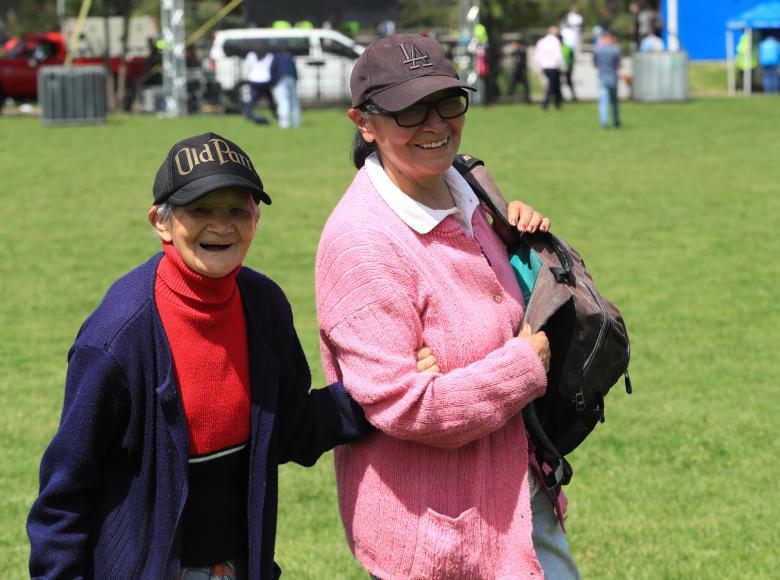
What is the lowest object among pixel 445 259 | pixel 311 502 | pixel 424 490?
pixel 311 502

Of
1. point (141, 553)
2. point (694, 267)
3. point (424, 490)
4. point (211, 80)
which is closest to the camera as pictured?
point (141, 553)

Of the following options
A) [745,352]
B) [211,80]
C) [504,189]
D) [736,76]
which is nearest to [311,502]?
[745,352]

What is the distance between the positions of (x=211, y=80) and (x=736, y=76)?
14600 millimetres

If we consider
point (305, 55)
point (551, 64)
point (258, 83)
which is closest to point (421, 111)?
point (258, 83)

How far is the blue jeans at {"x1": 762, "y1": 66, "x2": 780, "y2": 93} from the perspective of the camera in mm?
34562

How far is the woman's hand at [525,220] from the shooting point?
3.44 m

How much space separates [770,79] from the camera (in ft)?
114

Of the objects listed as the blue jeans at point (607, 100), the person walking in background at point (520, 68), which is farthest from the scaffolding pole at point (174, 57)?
the blue jeans at point (607, 100)

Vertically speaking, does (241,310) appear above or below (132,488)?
above

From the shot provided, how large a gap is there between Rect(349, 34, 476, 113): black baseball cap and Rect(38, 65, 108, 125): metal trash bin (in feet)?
83.0

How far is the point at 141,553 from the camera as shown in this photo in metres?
2.91

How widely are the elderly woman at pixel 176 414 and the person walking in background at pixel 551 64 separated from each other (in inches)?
1079

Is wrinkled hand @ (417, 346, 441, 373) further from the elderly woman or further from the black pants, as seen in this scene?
the black pants

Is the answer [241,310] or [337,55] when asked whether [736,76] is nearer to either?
[337,55]
